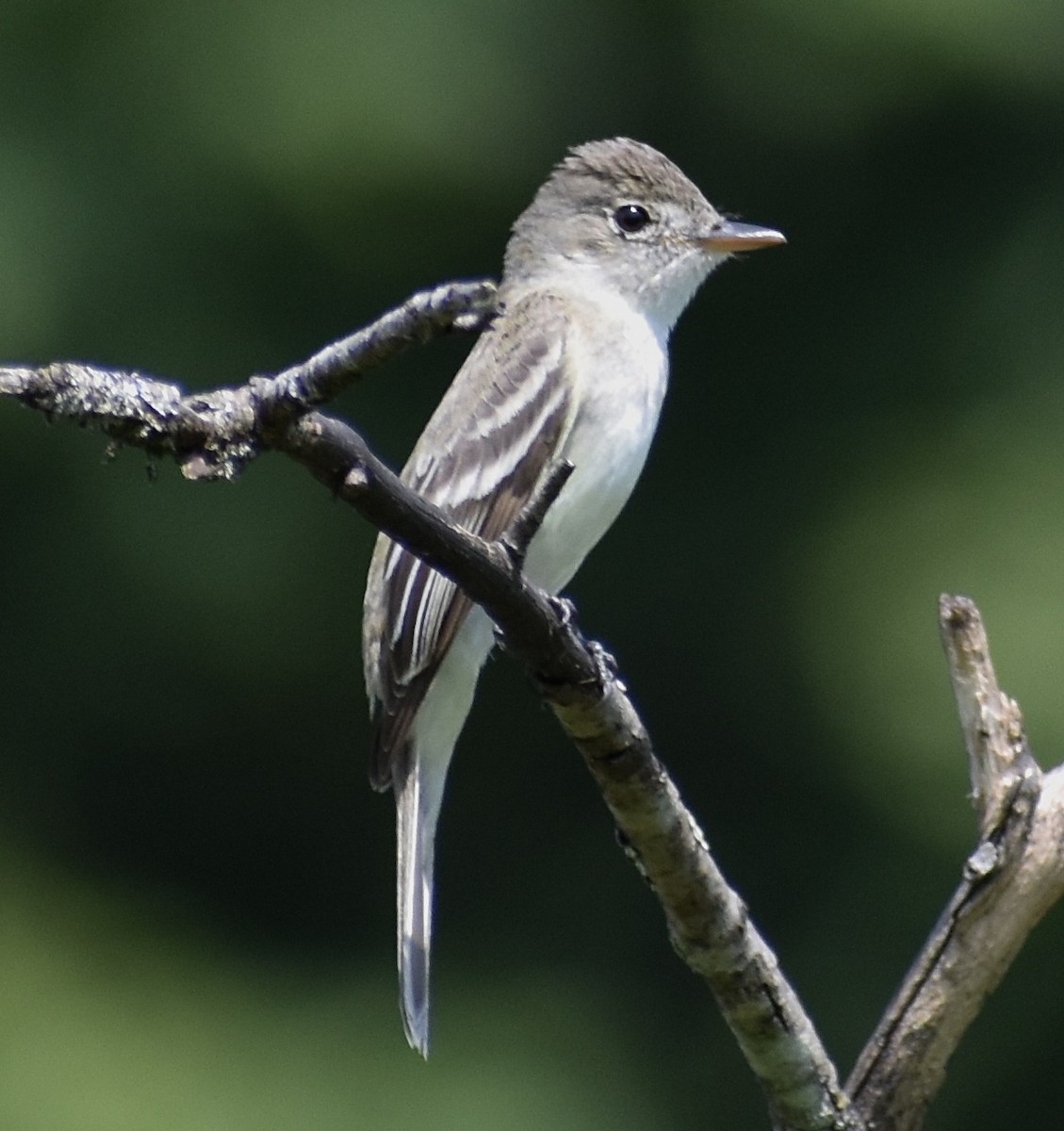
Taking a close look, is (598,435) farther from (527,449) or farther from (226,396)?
(226,396)

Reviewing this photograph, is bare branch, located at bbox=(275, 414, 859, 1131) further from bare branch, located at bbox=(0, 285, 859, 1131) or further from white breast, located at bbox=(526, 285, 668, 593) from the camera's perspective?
white breast, located at bbox=(526, 285, 668, 593)

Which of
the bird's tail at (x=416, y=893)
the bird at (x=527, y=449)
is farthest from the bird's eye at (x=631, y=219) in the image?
the bird's tail at (x=416, y=893)

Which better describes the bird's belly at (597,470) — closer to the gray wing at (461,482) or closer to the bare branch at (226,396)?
the gray wing at (461,482)

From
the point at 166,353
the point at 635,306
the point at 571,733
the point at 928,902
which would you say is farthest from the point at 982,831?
the point at 166,353

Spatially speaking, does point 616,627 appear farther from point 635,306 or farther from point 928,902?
point 635,306

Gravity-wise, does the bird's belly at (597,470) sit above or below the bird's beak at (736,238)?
below

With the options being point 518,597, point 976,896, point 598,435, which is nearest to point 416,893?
point 598,435
